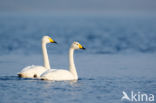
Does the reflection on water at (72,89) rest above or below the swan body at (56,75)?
Answer: below

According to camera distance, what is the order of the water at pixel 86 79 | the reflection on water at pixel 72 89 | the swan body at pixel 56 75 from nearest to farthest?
the reflection on water at pixel 72 89 → the water at pixel 86 79 → the swan body at pixel 56 75

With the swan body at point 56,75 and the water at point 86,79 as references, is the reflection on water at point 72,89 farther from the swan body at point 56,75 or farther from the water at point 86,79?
the swan body at point 56,75

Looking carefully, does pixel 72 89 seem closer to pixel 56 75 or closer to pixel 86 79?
pixel 56 75

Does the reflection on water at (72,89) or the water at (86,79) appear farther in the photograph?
the water at (86,79)

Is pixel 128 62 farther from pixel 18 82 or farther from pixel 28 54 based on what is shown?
pixel 18 82

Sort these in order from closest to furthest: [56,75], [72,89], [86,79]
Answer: [72,89], [56,75], [86,79]

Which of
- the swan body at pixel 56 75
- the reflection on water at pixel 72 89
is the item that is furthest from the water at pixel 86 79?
the swan body at pixel 56 75

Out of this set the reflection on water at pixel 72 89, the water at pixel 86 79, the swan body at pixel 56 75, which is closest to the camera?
the reflection on water at pixel 72 89

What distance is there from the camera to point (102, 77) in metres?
20.8

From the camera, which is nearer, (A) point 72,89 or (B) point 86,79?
(A) point 72,89

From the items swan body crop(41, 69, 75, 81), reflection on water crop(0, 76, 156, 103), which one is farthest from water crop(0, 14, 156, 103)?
swan body crop(41, 69, 75, 81)

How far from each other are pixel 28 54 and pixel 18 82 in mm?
10683

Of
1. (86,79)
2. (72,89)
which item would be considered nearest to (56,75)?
(86,79)

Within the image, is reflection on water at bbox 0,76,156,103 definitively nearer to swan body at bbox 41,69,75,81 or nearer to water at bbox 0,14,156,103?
water at bbox 0,14,156,103
